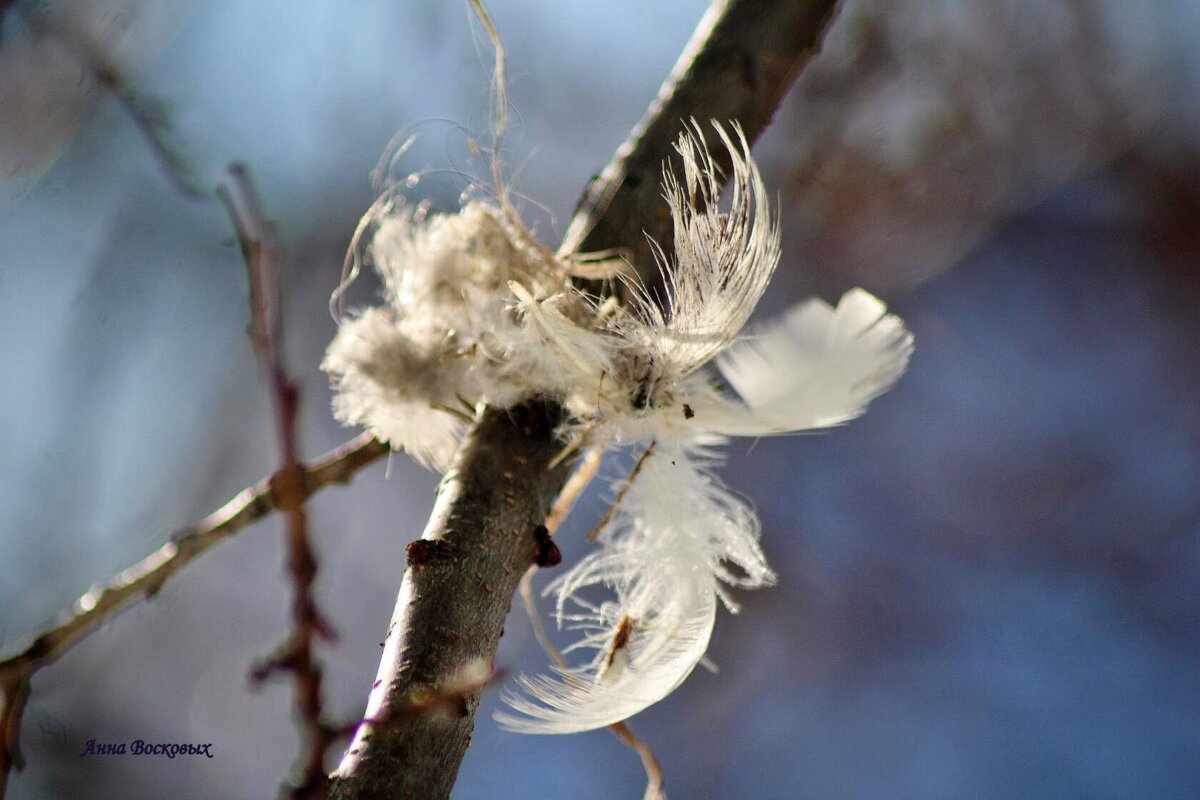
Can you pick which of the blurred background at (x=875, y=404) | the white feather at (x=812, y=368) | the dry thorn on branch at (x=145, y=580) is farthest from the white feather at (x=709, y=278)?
the blurred background at (x=875, y=404)

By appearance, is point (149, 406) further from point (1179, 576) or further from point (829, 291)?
point (1179, 576)

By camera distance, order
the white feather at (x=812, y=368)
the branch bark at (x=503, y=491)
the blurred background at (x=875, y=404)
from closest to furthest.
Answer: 1. the branch bark at (x=503, y=491)
2. the white feather at (x=812, y=368)
3. the blurred background at (x=875, y=404)

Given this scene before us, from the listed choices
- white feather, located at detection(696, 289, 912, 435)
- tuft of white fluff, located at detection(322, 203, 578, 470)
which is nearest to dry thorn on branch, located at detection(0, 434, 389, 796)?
tuft of white fluff, located at detection(322, 203, 578, 470)

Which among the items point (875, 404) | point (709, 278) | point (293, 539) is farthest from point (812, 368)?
point (875, 404)

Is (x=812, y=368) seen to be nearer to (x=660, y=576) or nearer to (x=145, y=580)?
(x=660, y=576)

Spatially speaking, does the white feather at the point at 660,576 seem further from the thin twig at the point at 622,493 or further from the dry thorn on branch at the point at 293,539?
the dry thorn on branch at the point at 293,539
